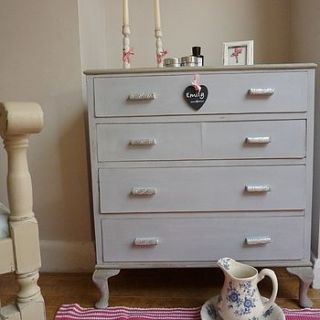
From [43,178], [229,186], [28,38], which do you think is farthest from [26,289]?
[28,38]

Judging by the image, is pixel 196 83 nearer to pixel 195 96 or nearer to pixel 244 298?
pixel 195 96

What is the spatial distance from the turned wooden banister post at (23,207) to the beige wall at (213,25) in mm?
1189

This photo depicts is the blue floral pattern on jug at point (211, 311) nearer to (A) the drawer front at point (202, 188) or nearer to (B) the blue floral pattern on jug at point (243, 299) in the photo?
(B) the blue floral pattern on jug at point (243, 299)

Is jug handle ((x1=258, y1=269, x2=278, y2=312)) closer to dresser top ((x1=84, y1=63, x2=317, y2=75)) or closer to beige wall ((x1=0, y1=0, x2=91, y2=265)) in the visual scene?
dresser top ((x1=84, y1=63, x2=317, y2=75))

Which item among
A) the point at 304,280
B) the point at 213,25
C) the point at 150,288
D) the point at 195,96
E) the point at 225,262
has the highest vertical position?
the point at 213,25

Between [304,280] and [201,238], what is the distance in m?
0.42

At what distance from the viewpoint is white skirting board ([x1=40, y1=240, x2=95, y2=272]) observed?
70.1 inches

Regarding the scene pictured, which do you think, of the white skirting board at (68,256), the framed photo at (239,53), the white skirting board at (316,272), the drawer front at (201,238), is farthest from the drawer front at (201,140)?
the white skirting board at (68,256)

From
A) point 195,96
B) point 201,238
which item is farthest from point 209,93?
point 201,238

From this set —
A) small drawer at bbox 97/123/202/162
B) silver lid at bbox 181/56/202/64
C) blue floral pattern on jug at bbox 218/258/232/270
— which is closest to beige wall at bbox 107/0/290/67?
silver lid at bbox 181/56/202/64

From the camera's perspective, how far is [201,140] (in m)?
1.34

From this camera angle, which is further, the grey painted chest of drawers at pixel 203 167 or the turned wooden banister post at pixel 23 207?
the grey painted chest of drawers at pixel 203 167

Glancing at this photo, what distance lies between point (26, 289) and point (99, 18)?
1.39 meters

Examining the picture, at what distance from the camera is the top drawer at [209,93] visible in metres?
1.31
